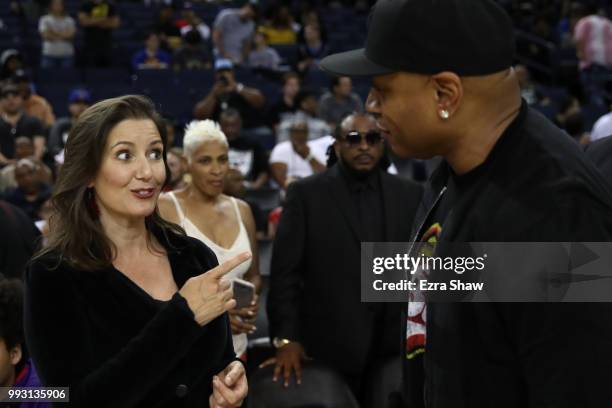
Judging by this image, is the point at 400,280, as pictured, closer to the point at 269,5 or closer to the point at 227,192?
the point at 227,192

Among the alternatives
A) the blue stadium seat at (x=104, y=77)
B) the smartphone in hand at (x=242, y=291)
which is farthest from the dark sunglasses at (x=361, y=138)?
the blue stadium seat at (x=104, y=77)

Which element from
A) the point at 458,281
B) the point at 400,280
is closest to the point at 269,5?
the point at 400,280

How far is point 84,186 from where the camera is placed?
235cm

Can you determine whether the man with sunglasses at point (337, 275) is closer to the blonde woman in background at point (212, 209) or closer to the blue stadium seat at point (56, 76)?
the blonde woman in background at point (212, 209)

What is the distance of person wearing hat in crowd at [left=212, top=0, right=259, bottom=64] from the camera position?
11.7m

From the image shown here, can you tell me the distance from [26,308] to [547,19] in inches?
549

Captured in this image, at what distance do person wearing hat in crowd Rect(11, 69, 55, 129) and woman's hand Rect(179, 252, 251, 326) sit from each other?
7748 millimetres

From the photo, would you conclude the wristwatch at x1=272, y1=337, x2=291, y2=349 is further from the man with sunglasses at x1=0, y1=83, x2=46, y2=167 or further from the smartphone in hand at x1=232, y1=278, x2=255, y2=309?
the man with sunglasses at x1=0, y1=83, x2=46, y2=167

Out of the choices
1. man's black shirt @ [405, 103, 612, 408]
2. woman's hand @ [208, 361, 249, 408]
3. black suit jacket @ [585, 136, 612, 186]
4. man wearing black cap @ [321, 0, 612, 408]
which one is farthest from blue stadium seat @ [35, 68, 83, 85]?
man's black shirt @ [405, 103, 612, 408]

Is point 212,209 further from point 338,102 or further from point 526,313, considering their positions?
point 338,102

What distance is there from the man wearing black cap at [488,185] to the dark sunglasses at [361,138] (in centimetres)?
256

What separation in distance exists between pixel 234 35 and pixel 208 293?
9.89 meters

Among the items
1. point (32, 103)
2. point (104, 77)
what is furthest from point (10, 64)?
point (104, 77)

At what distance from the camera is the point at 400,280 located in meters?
2.64
